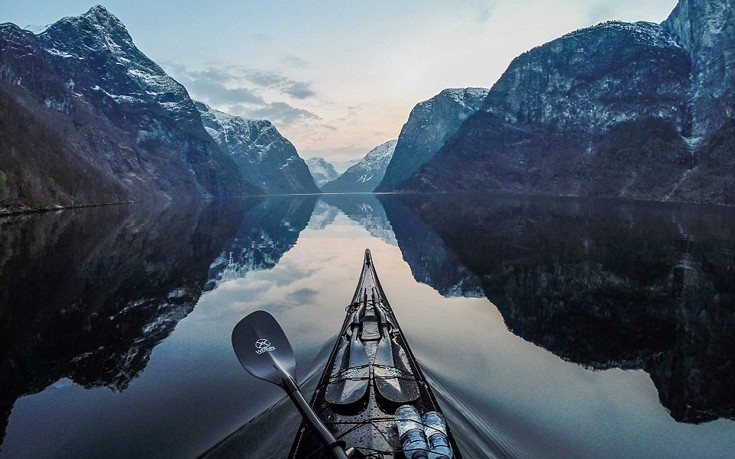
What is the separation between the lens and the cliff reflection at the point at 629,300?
14.4 metres

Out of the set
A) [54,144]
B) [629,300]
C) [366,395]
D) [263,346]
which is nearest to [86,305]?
[263,346]

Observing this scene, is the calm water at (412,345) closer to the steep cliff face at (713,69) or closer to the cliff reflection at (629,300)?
the cliff reflection at (629,300)

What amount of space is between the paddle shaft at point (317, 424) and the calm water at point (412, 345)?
2034 millimetres

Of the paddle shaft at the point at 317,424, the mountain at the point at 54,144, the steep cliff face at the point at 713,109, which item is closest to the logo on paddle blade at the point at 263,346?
the paddle shaft at the point at 317,424

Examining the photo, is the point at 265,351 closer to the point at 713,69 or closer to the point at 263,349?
the point at 263,349

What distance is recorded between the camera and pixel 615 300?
75.6ft

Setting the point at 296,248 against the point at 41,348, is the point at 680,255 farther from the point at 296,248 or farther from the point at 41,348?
the point at 41,348

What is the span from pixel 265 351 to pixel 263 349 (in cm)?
7

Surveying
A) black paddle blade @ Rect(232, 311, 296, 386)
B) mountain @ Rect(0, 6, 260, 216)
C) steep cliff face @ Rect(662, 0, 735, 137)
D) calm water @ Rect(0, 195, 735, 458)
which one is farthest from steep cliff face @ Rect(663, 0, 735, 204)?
mountain @ Rect(0, 6, 260, 216)

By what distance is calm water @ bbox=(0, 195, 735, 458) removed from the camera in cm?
1030

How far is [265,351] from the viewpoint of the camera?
9547 mm

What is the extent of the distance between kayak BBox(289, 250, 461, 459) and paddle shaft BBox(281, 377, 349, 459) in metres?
0.07

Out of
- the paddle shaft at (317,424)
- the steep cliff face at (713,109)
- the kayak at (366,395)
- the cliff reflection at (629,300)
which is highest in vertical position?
the steep cliff face at (713,109)

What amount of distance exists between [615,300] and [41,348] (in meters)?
27.4
